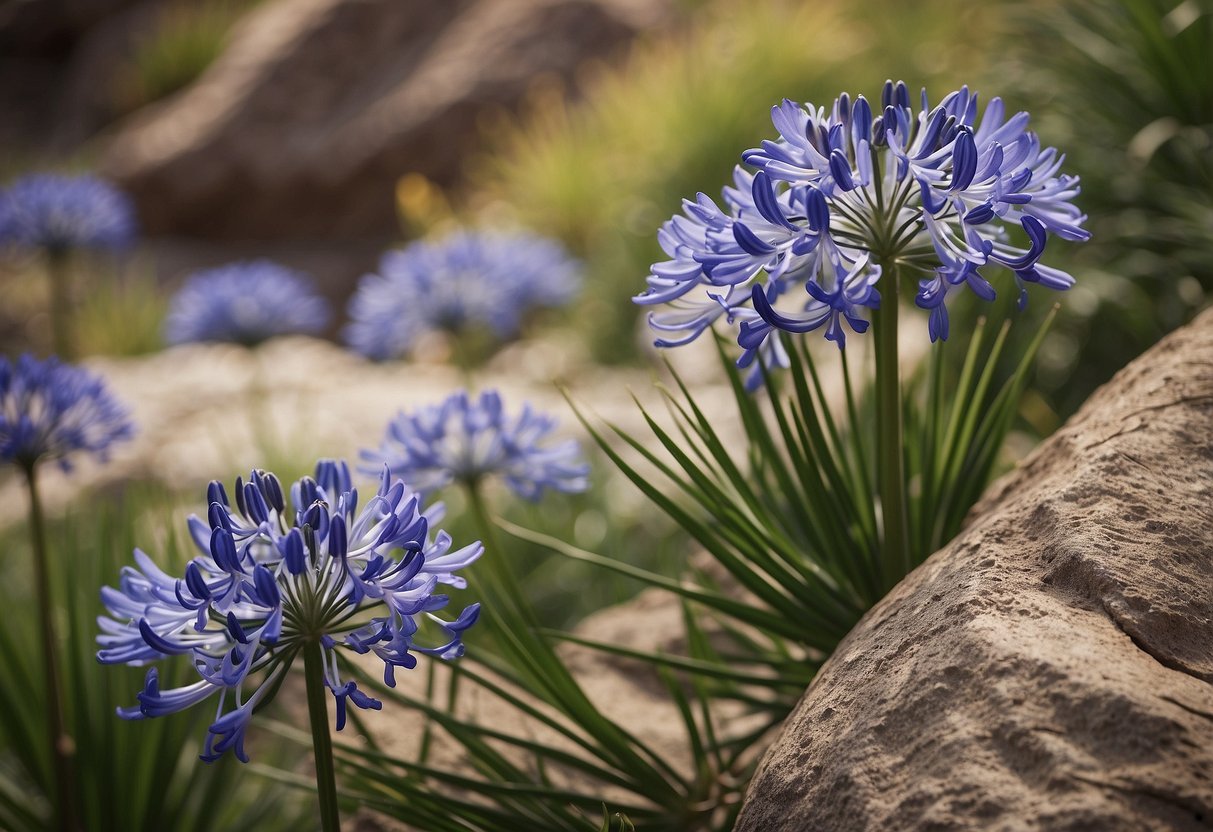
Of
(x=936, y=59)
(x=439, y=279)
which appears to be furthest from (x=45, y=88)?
(x=439, y=279)

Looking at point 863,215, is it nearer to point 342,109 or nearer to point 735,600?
point 735,600

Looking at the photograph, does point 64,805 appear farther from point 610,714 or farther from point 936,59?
point 936,59

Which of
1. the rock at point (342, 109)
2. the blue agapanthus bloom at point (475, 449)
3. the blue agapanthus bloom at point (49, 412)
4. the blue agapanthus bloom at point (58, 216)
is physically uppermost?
the rock at point (342, 109)

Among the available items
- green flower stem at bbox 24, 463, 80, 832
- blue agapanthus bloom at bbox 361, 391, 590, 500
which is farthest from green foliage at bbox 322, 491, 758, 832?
green flower stem at bbox 24, 463, 80, 832

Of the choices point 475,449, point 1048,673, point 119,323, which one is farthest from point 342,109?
point 1048,673

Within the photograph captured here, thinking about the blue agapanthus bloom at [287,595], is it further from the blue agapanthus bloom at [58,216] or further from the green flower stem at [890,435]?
the blue agapanthus bloom at [58,216]

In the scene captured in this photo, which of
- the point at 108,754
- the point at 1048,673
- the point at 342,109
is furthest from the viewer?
the point at 342,109

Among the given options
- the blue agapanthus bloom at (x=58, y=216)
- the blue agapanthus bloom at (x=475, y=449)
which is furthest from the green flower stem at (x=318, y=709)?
the blue agapanthus bloom at (x=58, y=216)
